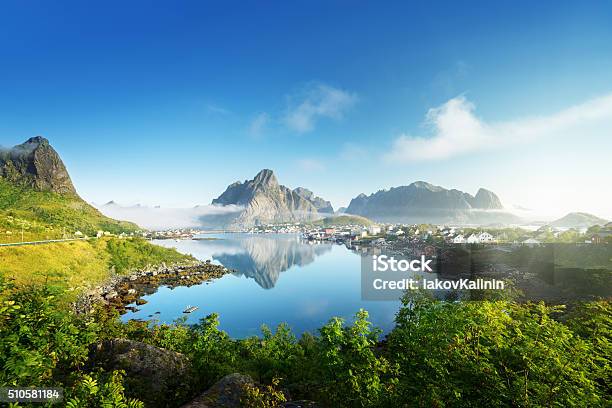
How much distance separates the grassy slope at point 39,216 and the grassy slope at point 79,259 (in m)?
9.55

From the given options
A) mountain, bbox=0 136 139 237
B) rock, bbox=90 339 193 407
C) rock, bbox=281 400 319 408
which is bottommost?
rock, bbox=281 400 319 408

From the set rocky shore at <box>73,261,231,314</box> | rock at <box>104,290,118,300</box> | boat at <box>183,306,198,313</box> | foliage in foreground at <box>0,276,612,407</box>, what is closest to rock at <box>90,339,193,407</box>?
foliage in foreground at <box>0,276,612,407</box>

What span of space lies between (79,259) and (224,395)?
2283 inches

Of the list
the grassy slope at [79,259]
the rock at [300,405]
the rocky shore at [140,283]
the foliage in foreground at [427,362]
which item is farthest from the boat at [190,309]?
the rock at [300,405]

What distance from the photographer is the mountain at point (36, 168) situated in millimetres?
155750

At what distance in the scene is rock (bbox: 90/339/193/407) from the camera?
8336mm

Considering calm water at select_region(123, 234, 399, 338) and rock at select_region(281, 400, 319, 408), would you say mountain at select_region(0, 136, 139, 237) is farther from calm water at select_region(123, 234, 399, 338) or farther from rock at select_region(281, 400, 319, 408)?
rock at select_region(281, 400, 319, 408)

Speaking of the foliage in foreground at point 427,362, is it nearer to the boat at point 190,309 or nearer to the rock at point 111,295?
the boat at point 190,309

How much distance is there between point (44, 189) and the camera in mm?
153125

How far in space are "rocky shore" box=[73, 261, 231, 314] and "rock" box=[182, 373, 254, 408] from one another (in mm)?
31135

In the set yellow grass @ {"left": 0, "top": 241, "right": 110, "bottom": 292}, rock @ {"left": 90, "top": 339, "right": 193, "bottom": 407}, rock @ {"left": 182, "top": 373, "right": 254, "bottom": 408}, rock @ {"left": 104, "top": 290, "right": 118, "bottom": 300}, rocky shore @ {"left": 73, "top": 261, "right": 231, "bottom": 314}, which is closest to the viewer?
rock @ {"left": 182, "top": 373, "right": 254, "bottom": 408}

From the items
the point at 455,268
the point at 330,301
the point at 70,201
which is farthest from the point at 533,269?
the point at 70,201

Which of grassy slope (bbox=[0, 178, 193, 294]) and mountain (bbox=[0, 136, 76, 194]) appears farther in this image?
mountain (bbox=[0, 136, 76, 194])

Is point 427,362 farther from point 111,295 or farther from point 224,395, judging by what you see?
point 111,295
